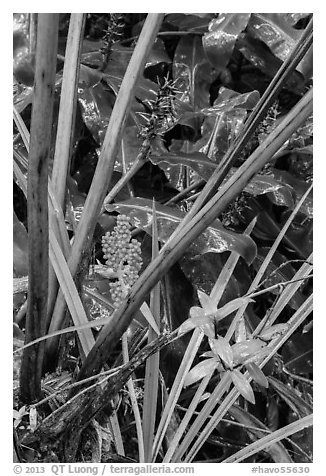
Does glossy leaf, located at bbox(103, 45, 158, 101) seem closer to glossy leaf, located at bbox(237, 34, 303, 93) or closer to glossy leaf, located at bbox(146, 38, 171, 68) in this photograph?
glossy leaf, located at bbox(146, 38, 171, 68)

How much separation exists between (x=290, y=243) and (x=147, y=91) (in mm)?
282

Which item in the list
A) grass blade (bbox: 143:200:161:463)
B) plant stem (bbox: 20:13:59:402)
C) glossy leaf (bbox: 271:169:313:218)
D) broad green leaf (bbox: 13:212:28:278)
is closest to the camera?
plant stem (bbox: 20:13:59:402)

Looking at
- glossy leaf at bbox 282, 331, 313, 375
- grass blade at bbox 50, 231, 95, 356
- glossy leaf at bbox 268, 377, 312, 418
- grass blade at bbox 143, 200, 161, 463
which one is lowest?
glossy leaf at bbox 268, 377, 312, 418

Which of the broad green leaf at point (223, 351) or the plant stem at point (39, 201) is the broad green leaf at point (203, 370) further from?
the plant stem at point (39, 201)

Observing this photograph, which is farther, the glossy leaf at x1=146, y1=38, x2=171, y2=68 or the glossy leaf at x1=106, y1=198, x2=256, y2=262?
the glossy leaf at x1=146, y1=38, x2=171, y2=68

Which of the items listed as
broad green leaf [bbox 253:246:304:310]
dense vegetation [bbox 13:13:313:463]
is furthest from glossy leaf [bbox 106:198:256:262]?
broad green leaf [bbox 253:246:304:310]

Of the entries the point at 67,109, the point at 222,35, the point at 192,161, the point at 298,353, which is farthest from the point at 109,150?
the point at 298,353

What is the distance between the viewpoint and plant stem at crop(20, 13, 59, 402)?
403 mm

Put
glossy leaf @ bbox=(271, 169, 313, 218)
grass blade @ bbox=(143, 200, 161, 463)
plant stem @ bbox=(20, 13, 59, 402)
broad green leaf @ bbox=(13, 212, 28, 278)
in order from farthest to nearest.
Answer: glossy leaf @ bbox=(271, 169, 313, 218) < broad green leaf @ bbox=(13, 212, 28, 278) < grass blade @ bbox=(143, 200, 161, 463) < plant stem @ bbox=(20, 13, 59, 402)

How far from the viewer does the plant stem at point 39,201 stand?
1.32 ft

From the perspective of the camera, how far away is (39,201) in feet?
1.42

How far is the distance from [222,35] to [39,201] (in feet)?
1.32
